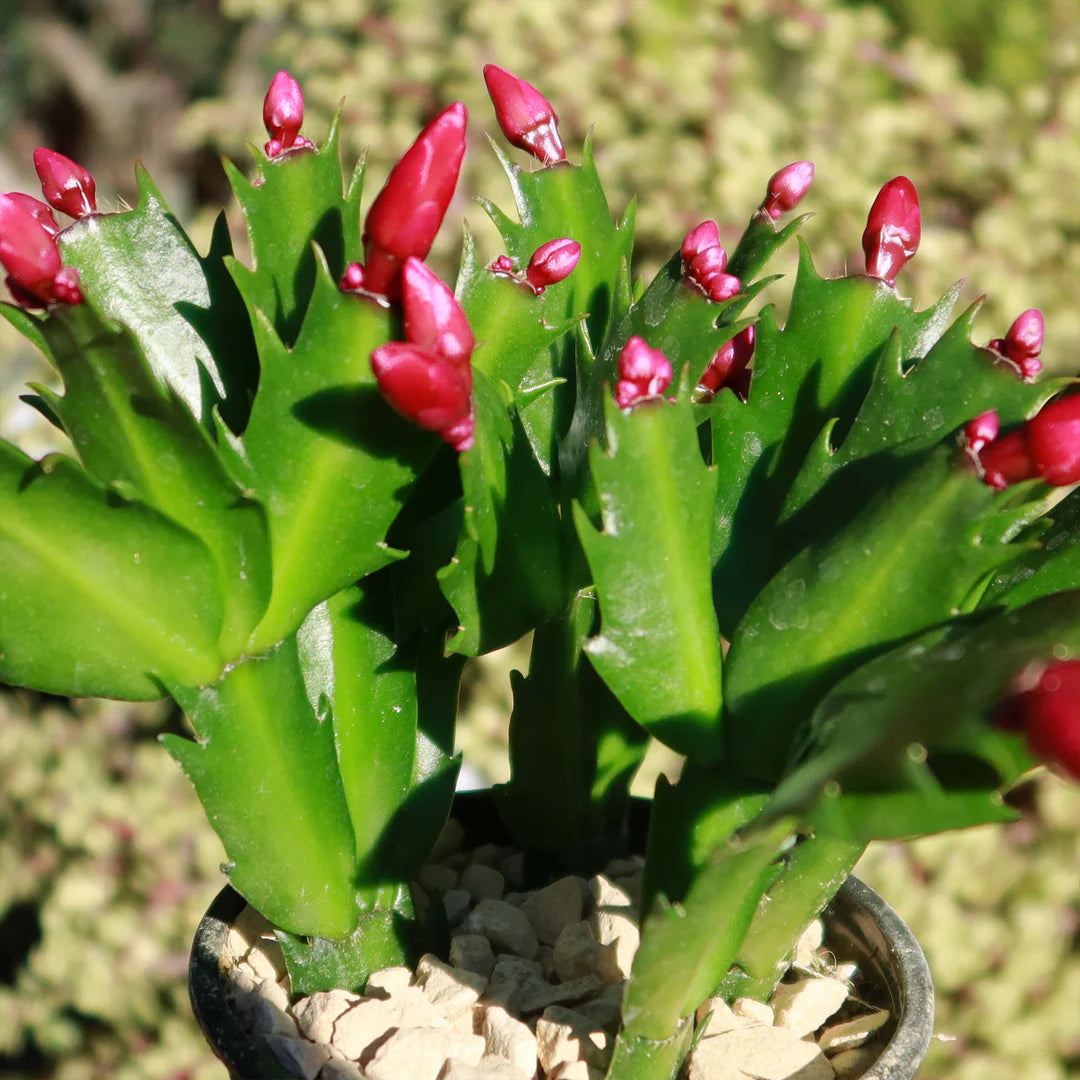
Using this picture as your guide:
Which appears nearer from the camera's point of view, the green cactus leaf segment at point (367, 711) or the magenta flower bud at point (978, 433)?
the magenta flower bud at point (978, 433)

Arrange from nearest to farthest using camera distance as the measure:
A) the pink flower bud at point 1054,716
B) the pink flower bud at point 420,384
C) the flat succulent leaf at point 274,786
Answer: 1. the pink flower bud at point 1054,716
2. the pink flower bud at point 420,384
3. the flat succulent leaf at point 274,786

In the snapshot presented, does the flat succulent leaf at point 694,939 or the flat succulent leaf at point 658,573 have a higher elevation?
the flat succulent leaf at point 658,573

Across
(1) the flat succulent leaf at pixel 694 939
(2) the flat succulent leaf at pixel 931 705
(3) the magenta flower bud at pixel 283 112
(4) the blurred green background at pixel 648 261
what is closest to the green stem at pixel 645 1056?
(1) the flat succulent leaf at pixel 694 939

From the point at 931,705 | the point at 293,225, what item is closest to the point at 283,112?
the point at 293,225

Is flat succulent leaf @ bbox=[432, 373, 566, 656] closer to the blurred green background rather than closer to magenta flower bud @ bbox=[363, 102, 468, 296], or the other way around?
magenta flower bud @ bbox=[363, 102, 468, 296]

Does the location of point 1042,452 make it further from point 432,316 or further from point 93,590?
point 93,590

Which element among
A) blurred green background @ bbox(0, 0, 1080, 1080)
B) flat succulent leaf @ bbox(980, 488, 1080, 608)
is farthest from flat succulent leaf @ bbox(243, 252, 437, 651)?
blurred green background @ bbox(0, 0, 1080, 1080)

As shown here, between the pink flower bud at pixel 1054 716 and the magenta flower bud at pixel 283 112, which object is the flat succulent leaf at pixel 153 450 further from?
the pink flower bud at pixel 1054 716

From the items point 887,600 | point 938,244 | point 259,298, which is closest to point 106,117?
point 938,244
